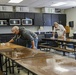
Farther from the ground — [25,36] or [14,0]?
[14,0]

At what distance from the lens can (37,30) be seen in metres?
12.0

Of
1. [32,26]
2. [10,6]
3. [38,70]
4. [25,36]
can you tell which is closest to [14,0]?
[10,6]

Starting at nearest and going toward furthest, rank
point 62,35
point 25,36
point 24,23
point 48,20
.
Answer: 1. point 25,36
2. point 62,35
3. point 24,23
4. point 48,20

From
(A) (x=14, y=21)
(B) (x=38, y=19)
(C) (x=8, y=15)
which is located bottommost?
(A) (x=14, y=21)

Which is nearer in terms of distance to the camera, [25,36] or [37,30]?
[25,36]

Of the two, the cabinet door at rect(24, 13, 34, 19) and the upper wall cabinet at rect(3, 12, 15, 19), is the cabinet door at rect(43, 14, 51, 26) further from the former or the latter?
the upper wall cabinet at rect(3, 12, 15, 19)

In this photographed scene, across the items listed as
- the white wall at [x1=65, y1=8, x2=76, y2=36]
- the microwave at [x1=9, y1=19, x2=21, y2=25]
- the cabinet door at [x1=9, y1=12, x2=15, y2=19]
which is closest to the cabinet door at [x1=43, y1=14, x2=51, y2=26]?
the white wall at [x1=65, y1=8, x2=76, y2=36]

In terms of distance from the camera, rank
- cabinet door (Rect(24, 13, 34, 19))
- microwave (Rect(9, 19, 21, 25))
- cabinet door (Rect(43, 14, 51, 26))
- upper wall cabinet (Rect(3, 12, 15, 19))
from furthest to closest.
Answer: cabinet door (Rect(43, 14, 51, 26)), cabinet door (Rect(24, 13, 34, 19)), microwave (Rect(9, 19, 21, 25)), upper wall cabinet (Rect(3, 12, 15, 19))

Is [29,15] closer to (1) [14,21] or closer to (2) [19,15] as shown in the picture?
(2) [19,15]

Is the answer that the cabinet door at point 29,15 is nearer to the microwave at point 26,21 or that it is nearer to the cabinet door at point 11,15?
the microwave at point 26,21

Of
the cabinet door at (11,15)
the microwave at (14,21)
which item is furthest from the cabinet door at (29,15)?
the cabinet door at (11,15)

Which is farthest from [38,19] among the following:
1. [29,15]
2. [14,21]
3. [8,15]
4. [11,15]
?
[8,15]

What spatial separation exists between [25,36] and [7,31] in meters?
6.35

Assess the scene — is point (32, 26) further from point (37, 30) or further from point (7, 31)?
point (7, 31)
